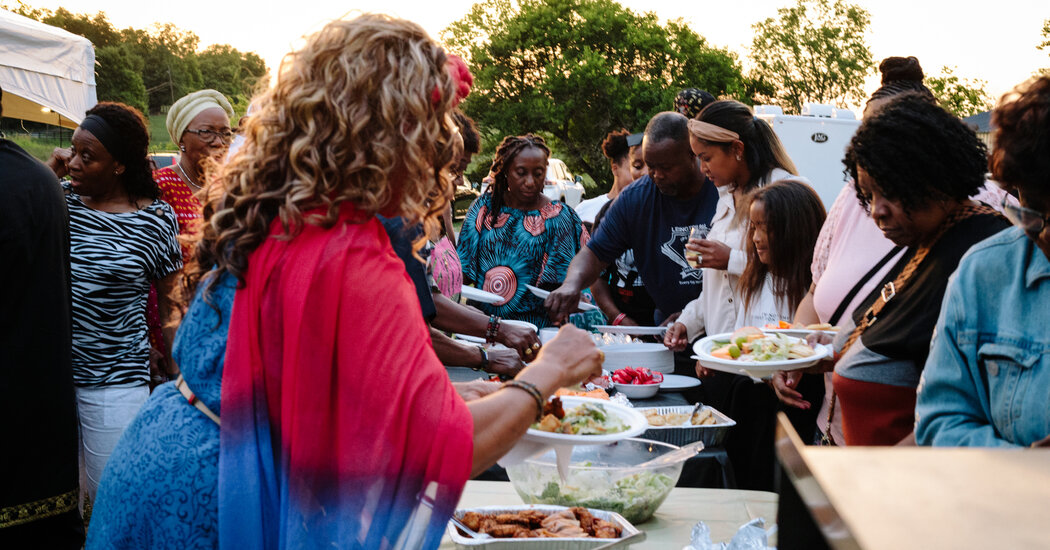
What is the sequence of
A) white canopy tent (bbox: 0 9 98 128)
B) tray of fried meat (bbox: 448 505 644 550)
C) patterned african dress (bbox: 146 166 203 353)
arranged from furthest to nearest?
white canopy tent (bbox: 0 9 98 128) → patterned african dress (bbox: 146 166 203 353) → tray of fried meat (bbox: 448 505 644 550)

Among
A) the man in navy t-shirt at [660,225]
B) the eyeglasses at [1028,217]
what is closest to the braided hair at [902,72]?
the man in navy t-shirt at [660,225]

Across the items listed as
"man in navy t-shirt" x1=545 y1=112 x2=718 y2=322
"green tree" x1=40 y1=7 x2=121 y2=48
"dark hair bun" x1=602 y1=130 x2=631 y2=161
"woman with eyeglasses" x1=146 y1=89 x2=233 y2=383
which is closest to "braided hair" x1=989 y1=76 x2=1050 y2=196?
"man in navy t-shirt" x1=545 y1=112 x2=718 y2=322

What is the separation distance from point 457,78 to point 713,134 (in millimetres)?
2356

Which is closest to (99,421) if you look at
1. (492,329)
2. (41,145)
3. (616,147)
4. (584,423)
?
(492,329)

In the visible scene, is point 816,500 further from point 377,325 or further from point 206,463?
point 206,463

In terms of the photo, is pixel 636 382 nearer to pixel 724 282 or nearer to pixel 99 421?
pixel 724 282

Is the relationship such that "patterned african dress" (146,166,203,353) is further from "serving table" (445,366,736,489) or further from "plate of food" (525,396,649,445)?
"plate of food" (525,396,649,445)

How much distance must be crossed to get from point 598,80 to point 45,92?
24315 mm

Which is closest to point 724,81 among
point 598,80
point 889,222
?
point 598,80

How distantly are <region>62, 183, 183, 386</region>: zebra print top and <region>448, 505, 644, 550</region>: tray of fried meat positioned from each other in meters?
1.90

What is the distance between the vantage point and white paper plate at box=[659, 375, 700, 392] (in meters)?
3.32

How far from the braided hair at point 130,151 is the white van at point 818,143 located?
367 inches

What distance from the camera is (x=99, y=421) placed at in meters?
3.07

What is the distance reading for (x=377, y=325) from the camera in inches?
46.4
